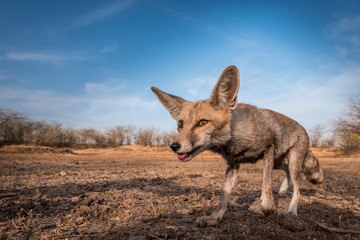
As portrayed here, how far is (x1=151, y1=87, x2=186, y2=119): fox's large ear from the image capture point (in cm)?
373

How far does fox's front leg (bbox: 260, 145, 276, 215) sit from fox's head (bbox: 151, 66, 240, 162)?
0.82 m

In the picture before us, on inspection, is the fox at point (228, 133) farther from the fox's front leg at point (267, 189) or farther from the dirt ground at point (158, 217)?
the dirt ground at point (158, 217)

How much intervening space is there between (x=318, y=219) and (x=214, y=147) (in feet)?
6.94

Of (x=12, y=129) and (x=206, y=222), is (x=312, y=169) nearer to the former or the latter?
(x=206, y=222)

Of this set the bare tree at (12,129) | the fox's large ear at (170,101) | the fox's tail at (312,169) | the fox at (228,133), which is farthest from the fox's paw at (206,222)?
the bare tree at (12,129)

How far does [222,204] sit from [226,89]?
1708 millimetres

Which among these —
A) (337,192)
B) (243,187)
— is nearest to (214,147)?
(243,187)

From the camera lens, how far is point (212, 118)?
10.6 ft

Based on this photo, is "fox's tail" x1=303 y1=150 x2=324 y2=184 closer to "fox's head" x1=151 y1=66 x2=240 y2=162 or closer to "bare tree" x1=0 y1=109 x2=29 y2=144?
"fox's head" x1=151 y1=66 x2=240 y2=162

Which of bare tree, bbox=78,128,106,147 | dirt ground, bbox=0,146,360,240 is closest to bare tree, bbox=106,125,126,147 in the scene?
bare tree, bbox=78,128,106,147

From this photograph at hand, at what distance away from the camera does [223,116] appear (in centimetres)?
330

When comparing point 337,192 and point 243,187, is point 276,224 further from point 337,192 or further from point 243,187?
point 337,192

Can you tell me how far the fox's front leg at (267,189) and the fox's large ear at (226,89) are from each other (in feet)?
3.31

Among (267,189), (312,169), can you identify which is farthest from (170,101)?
(312,169)
